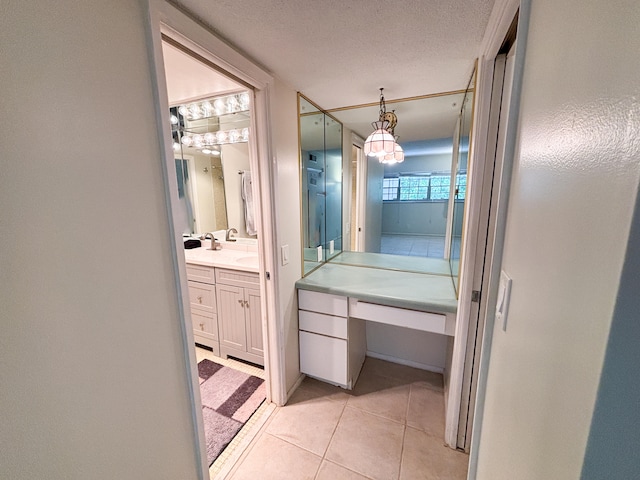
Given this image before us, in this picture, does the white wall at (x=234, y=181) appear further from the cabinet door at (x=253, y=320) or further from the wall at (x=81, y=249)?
the wall at (x=81, y=249)

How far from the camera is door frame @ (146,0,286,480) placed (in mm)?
870

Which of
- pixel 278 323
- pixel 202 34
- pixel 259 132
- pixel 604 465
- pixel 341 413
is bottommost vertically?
pixel 341 413

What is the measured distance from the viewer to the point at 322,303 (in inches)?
72.8

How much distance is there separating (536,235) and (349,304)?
4.29ft

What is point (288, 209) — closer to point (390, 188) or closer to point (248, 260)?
point (248, 260)

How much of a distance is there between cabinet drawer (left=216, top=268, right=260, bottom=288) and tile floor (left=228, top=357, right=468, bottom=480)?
904mm

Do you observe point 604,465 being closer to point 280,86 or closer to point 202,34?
point 202,34

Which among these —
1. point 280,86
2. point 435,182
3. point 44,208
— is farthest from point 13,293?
point 435,182

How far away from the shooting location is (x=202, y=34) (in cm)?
101

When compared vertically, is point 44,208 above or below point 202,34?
below

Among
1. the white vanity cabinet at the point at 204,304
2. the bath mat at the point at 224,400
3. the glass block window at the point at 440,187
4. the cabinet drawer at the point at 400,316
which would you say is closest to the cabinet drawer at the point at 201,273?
the white vanity cabinet at the point at 204,304

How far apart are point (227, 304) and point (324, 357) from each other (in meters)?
0.93

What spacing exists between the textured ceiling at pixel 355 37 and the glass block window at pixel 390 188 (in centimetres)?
132

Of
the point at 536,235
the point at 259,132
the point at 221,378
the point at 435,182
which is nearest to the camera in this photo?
the point at 536,235
